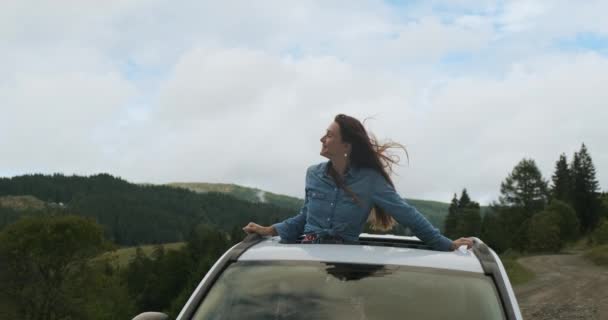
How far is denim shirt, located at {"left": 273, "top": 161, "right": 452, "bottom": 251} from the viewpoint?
14.9 ft

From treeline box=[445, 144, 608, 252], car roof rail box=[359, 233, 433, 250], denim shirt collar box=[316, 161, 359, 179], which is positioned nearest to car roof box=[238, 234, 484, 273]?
car roof rail box=[359, 233, 433, 250]

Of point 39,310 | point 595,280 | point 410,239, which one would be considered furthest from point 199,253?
point 410,239

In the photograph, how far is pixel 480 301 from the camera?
311 centimetres

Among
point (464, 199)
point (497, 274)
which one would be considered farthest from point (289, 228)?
point (464, 199)

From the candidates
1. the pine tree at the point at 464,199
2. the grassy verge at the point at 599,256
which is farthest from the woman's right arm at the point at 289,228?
the pine tree at the point at 464,199

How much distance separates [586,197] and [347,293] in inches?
3859

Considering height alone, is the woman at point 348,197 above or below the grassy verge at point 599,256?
above

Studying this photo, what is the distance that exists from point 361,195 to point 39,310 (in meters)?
50.8

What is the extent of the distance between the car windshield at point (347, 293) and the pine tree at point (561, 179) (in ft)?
331

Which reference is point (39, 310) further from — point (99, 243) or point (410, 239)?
point (410, 239)

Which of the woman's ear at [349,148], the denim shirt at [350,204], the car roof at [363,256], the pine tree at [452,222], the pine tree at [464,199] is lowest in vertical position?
the car roof at [363,256]

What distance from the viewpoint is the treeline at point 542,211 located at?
271ft

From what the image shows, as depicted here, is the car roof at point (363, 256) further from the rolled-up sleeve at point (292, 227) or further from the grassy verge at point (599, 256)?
the grassy verge at point (599, 256)

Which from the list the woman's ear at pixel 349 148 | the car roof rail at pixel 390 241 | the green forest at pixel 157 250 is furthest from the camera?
the green forest at pixel 157 250
